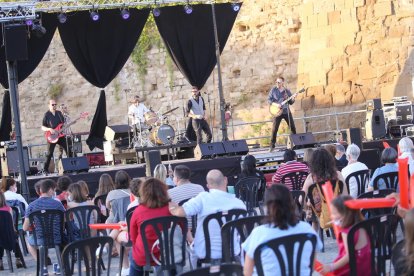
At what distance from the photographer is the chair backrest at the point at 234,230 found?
23.2 ft

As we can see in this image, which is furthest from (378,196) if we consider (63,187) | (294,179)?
(63,187)

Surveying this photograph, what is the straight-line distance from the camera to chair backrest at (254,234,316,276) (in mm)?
5668

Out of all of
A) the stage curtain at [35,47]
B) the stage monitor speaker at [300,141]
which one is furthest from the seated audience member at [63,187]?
the stage curtain at [35,47]

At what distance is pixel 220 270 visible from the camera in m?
5.02

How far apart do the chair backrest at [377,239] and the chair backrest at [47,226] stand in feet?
12.3

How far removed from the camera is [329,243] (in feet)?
35.1

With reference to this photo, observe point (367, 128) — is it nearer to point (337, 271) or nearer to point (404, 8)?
point (404, 8)

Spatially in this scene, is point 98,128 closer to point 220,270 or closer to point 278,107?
point 278,107

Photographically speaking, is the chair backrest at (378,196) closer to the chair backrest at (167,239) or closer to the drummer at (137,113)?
the chair backrest at (167,239)

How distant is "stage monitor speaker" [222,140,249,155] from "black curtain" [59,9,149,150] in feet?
12.8

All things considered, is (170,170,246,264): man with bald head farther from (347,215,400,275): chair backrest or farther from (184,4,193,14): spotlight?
(184,4,193,14): spotlight

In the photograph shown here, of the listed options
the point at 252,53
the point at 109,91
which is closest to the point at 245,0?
the point at 252,53

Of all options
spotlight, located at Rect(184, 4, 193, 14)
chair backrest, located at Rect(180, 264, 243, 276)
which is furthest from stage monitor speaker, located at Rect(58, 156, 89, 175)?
chair backrest, located at Rect(180, 264, 243, 276)

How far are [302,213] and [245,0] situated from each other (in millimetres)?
16273
